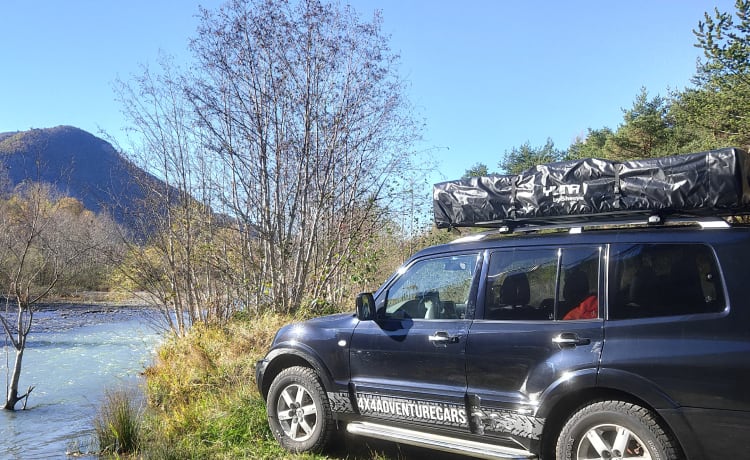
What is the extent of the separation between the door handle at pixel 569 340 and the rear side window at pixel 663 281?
0.79 ft

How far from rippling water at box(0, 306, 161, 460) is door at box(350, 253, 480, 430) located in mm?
4199

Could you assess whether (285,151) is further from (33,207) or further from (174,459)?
(174,459)

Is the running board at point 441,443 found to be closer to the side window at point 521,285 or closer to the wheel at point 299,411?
the wheel at point 299,411

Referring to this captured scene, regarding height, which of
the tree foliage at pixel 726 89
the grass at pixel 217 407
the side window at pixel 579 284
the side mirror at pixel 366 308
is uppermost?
the tree foliage at pixel 726 89

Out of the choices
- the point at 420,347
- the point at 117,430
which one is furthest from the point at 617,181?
the point at 117,430

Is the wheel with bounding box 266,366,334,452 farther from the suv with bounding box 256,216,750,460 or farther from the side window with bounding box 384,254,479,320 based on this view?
the side window with bounding box 384,254,479,320

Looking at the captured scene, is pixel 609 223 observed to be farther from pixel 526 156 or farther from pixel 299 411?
pixel 526 156

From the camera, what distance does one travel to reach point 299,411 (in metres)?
5.23

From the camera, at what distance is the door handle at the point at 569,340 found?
379 centimetres

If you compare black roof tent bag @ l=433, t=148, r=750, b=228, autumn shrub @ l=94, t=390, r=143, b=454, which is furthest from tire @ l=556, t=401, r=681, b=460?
autumn shrub @ l=94, t=390, r=143, b=454

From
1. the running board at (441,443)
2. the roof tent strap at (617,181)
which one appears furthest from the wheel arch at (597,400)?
the roof tent strap at (617,181)

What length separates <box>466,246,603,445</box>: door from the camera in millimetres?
3832

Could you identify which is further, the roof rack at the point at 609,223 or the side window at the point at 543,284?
the side window at the point at 543,284

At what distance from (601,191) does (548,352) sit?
3.81 feet
